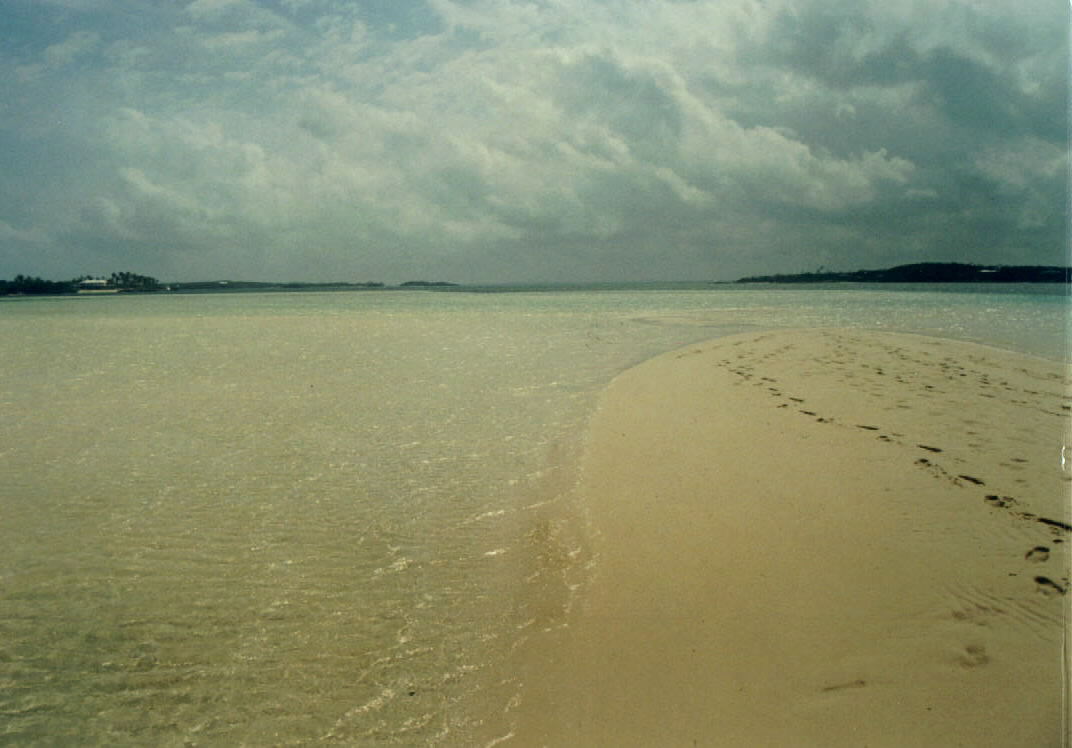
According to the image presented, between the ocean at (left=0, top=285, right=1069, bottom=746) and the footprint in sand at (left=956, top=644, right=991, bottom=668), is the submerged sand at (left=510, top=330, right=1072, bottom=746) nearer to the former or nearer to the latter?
the footprint in sand at (left=956, top=644, right=991, bottom=668)

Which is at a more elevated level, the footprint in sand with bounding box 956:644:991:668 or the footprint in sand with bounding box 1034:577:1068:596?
the footprint in sand with bounding box 1034:577:1068:596

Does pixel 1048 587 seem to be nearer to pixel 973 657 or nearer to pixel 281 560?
pixel 973 657

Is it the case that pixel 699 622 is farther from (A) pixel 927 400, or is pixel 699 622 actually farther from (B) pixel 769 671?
(A) pixel 927 400

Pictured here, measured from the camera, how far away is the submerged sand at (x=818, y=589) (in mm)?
2752

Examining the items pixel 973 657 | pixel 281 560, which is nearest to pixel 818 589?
pixel 973 657

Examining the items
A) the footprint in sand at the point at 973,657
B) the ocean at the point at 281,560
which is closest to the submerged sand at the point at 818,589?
the footprint in sand at the point at 973,657

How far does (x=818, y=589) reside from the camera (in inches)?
152

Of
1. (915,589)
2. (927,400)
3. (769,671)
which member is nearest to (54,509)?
(769,671)

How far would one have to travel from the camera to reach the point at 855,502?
5.24 meters

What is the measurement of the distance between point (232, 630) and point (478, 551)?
5.70ft

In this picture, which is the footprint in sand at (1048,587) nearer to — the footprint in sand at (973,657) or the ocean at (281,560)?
the footprint in sand at (973,657)

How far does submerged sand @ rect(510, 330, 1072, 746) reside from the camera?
9.03 feet

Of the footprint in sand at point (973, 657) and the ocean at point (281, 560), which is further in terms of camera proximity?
the footprint in sand at point (973, 657)

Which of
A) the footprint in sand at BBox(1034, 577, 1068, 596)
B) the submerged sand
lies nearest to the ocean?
the submerged sand
